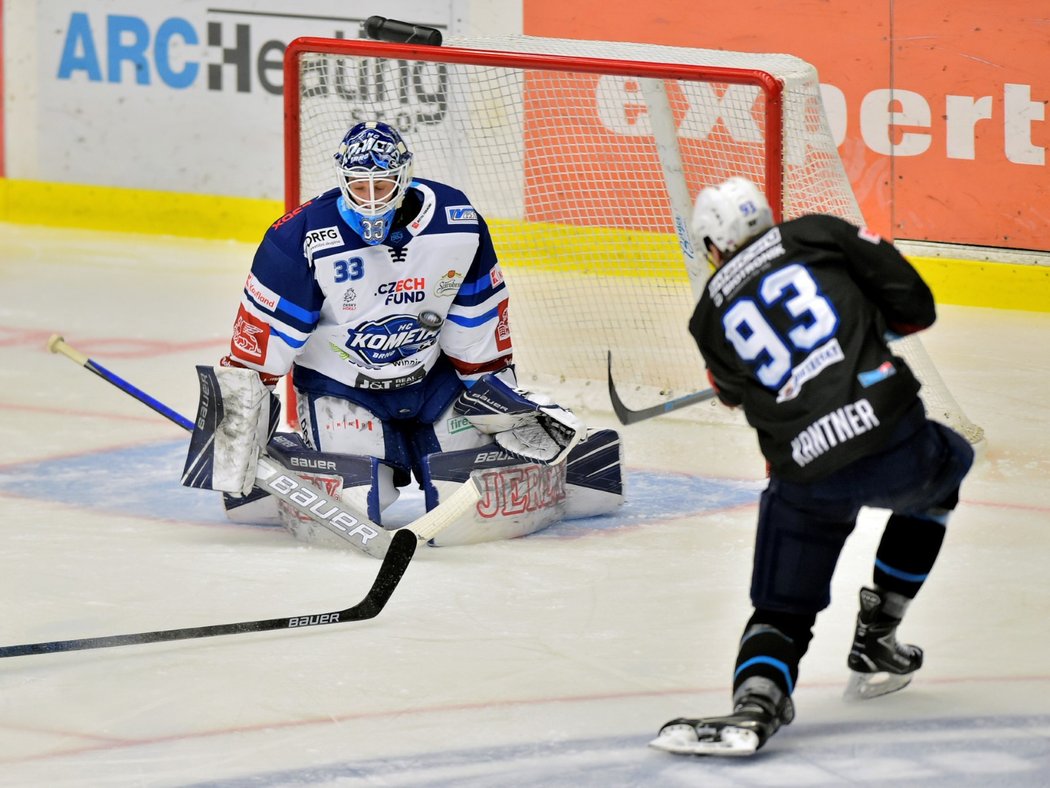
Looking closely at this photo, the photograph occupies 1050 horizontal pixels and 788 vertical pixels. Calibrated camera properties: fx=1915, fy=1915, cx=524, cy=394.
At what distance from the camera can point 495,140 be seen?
5.94 meters

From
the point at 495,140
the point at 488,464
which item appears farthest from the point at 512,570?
the point at 495,140

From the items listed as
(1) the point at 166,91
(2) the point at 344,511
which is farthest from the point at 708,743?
(1) the point at 166,91

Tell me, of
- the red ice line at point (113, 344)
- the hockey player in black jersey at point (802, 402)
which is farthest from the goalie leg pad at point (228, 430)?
the red ice line at point (113, 344)

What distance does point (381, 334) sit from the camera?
14.0ft

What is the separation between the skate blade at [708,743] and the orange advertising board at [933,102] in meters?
4.06

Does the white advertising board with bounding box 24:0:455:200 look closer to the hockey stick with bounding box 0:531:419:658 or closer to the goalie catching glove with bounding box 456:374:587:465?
the goalie catching glove with bounding box 456:374:587:465

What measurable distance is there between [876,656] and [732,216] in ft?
2.60

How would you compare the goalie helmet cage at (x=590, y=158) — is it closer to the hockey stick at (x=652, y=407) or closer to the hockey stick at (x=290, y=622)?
the hockey stick at (x=652, y=407)

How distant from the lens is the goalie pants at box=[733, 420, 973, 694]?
2.91m

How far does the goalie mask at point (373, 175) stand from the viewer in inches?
161

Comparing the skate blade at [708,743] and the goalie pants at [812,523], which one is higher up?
the goalie pants at [812,523]

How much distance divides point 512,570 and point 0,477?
1.51 metres

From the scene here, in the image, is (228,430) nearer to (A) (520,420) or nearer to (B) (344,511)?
(B) (344,511)

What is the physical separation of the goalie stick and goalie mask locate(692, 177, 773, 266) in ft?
4.21
